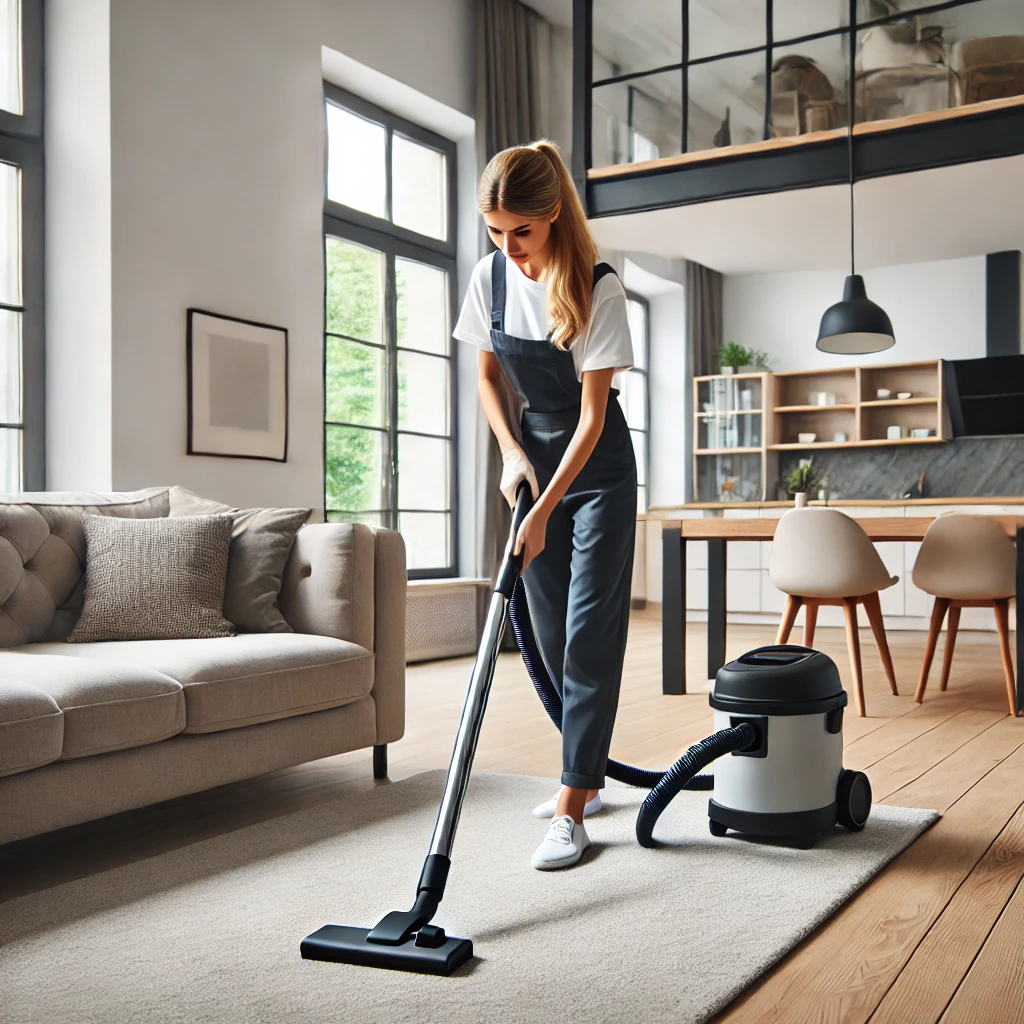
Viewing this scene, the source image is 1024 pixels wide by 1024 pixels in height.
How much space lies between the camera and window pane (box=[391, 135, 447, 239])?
5.96 m

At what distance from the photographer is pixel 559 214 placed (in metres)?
2.19

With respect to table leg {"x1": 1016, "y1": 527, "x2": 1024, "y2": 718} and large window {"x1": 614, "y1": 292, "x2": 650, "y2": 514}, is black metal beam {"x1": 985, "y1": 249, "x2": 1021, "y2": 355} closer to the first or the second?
large window {"x1": 614, "y1": 292, "x2": 650, "y2": 514}

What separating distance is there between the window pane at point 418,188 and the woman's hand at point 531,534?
4188mm

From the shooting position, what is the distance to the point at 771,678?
2.19 metres

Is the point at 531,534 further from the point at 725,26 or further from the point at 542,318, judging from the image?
the point at 725,26

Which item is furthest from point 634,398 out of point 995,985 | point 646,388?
point 995,985

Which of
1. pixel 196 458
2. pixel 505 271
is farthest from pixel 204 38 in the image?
pixel 505 271

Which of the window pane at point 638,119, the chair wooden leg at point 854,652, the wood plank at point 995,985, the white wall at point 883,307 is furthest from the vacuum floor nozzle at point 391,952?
the white wall at point 883,307

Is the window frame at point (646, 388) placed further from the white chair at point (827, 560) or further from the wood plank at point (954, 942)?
the wood plank at point (954, 942)

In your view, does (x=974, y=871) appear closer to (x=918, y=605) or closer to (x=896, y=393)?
(x=918, y=605)

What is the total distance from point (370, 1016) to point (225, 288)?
3.59 meters

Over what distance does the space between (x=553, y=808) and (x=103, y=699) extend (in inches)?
37.4

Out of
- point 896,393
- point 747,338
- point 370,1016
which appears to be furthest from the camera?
point 747,338

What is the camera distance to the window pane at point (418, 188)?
19.5 ft
